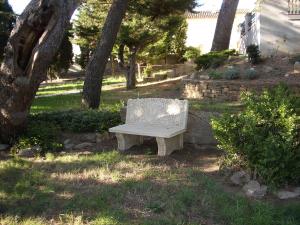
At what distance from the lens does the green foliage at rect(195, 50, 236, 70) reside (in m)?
15.9

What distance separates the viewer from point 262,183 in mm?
5836

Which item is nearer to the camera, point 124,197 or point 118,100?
point 124,197

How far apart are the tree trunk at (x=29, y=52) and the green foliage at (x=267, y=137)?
315cm

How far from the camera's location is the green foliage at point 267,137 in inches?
223

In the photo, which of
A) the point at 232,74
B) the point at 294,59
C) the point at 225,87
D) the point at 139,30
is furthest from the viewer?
the point at 139,30

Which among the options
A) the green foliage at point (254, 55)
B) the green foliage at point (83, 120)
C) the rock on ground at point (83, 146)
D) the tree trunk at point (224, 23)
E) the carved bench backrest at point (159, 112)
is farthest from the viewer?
the tree trunk at point (224, 23)

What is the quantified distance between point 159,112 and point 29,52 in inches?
97.5

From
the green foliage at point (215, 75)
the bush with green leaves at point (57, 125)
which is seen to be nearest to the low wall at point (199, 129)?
the bush with green leaves at point (57, 125)

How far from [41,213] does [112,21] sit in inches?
259

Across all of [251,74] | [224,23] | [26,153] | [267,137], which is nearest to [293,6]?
[224,23]

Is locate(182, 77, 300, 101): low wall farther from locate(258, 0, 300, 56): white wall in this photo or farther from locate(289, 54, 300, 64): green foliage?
locate(258, 0, 300, 56): white wall

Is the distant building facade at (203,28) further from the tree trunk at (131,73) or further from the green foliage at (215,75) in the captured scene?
the green foliage at (215,75)

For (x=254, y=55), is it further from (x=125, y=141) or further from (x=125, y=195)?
(x=125, y=195)

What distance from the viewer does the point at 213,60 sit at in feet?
52.7
